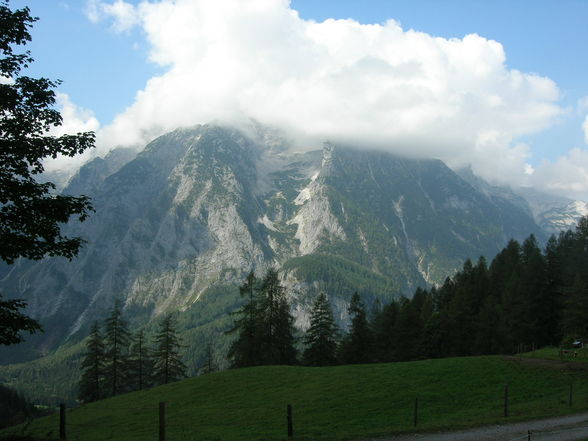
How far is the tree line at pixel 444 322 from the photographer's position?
228ft

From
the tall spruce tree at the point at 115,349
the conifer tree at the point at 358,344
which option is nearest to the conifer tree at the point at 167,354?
the tall spruce tree at the point at 115,349

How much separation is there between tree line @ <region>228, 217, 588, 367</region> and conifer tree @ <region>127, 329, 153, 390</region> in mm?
16718

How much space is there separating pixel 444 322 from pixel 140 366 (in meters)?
52.2

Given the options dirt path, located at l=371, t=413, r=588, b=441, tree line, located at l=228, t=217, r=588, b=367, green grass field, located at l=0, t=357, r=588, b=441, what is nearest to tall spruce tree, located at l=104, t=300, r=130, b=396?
tree line, located at l=228, t=217, r=588, b=367

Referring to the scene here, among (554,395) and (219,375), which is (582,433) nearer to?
(554,395)

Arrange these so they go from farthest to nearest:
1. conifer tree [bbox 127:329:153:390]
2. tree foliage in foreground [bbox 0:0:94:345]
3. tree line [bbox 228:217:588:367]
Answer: conifer tree [bbox 127:329:153:390]
tree line [bbox 228:217:588:367]
tree foliage in foreground [bbox 0:0:94:345]

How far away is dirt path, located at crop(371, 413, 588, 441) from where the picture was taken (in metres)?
22.5

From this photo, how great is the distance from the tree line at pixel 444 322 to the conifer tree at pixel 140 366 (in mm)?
16718

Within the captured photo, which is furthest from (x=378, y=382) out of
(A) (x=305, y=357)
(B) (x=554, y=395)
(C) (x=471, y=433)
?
(A) (x=305, y=357)

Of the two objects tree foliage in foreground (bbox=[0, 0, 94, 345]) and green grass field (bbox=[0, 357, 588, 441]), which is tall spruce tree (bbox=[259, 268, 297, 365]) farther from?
tree foliage in foreground (bbox=[0, 0, 94, 345])

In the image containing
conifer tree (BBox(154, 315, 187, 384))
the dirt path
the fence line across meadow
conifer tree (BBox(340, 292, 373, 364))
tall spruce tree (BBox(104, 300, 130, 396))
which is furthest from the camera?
conifer tree (BBox(340, 292, 373, 364))

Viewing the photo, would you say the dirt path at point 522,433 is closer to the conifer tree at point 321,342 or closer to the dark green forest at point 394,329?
the dark green forest at point 394,329

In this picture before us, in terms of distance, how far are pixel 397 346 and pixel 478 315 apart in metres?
14.3

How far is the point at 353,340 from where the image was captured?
79.8 metres
